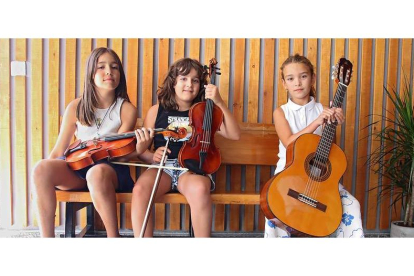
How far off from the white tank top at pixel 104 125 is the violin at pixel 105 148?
5.0 inches

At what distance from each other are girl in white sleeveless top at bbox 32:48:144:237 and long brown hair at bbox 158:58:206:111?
0.20 meters

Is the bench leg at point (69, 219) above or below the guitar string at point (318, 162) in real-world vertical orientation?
below

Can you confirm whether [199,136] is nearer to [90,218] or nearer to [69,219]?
[69,219]

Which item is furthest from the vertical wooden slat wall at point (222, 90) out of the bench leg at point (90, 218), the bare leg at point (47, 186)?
the bare leg at point (47, 186)

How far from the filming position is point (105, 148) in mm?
2139

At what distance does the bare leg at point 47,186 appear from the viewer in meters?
2.09

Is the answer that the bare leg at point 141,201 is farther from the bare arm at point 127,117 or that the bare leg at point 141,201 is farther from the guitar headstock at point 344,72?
the guitar headstock at point 344,72

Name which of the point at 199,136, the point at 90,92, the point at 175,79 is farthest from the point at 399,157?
the point at 90,92

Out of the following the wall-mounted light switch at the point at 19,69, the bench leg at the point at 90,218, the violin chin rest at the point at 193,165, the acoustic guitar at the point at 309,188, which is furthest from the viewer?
the bench leg at the point at 90,218

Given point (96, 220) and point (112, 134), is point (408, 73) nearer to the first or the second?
point (112, 134)

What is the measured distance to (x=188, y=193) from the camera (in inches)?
84.3

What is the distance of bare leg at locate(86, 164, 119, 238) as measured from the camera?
6.92 ft
